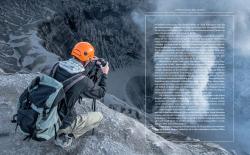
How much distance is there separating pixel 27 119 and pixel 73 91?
766mm

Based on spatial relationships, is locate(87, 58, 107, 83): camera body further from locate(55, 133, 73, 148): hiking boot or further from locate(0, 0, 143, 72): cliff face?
locate(0, 0, 143, 72): cliff face

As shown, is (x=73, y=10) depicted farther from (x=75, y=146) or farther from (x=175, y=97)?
(x=75, y=146)

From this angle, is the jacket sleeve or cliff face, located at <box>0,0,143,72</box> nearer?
the jacket sleeve

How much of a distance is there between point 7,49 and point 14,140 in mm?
8477

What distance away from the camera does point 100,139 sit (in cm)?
736

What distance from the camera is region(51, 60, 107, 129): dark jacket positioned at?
570 centimetres

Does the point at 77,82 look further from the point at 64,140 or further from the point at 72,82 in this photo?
the point at 64,140

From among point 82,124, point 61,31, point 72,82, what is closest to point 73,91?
point 72,82

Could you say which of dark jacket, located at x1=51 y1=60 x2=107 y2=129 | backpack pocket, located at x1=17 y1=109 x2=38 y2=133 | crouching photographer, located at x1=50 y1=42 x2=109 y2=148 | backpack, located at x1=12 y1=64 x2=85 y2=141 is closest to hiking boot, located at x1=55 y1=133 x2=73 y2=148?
crouching photographer, located at x1=50 y1=42 x2=109 y2=148

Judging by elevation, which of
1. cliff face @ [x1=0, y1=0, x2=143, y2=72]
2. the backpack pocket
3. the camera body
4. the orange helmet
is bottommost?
the backpack pocket

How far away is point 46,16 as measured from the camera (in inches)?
699

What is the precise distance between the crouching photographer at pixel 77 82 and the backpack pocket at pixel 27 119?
444 millimetres

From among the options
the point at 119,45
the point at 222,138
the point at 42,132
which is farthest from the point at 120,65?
the point at 42,132

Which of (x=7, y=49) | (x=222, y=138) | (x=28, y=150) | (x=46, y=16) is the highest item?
(x=46, y=16)
